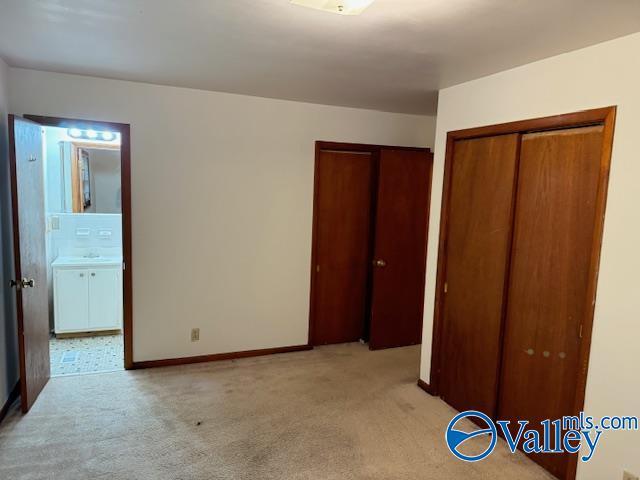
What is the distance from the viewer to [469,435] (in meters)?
2.71


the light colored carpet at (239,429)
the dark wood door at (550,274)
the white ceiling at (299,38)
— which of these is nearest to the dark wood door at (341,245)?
the light colored carpet at (239,429)

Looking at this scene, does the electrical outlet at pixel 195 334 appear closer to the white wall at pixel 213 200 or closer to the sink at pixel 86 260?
the white wall at pixel 213 200

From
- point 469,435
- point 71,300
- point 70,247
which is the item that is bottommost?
point 469,435

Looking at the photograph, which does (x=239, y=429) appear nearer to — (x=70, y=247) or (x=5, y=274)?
(x=5, y=274)

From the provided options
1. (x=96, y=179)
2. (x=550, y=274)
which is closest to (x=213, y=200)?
(x=96, y=179)

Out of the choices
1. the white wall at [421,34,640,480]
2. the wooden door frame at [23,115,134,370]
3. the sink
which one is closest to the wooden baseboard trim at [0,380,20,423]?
the wooden door frame at [23,115,134,370]

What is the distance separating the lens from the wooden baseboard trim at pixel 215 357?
352 centimetres

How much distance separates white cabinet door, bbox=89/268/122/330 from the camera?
4.17 m

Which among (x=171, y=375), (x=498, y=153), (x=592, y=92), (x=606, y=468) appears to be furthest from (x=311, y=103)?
(x=606, y=468)

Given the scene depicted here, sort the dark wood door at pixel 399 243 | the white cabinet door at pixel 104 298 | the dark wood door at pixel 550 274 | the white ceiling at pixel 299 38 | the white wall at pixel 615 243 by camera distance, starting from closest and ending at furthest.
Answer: the white ceiling at pixel 299 38
the white wall at pixel 615 243
the dark wood door at pixel 550 274
the dark wood door at pixel 399 243
the white cabinet door at pixel 104 298

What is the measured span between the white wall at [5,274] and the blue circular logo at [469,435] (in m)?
2.91

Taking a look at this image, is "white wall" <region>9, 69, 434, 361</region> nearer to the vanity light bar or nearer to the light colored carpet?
the light colored carpet

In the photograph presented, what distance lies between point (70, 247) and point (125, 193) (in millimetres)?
1604

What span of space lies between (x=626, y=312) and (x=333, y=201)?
261 centimetres
